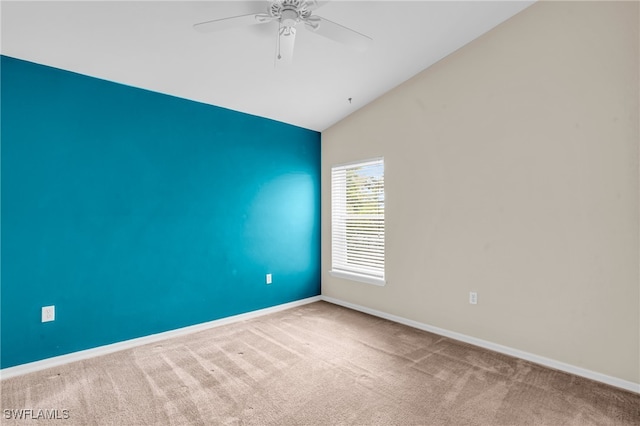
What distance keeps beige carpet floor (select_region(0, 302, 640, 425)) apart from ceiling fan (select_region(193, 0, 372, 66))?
247 cm

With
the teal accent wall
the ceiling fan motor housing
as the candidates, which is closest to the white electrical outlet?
the teal accent wall

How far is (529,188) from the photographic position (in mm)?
2863

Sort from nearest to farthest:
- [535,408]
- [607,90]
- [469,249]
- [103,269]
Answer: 1. [535,408]
2. [607,90]
3. [103,269]
4. [469,249]

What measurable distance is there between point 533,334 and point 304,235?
290 centimetres

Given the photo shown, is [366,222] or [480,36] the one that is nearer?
[480,36]

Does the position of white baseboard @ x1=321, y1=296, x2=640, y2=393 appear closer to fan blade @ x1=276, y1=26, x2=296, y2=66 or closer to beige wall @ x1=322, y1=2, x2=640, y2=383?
beige wall @ x1=322, y1=2, x2=640, y2=383

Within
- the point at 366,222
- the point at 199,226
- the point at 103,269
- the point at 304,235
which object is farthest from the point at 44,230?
the point at 366,222

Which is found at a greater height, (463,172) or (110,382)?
(463,172)

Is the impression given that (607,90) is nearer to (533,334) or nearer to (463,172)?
(463,172)

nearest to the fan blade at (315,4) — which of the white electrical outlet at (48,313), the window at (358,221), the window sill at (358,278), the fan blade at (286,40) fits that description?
the fan blade at (286,40)

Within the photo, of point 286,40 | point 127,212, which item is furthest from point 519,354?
point 127,212

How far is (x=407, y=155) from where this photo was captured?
3.78m

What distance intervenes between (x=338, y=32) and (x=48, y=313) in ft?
10.6

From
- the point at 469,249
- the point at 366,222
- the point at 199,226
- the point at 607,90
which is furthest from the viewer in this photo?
the point at 366,222
